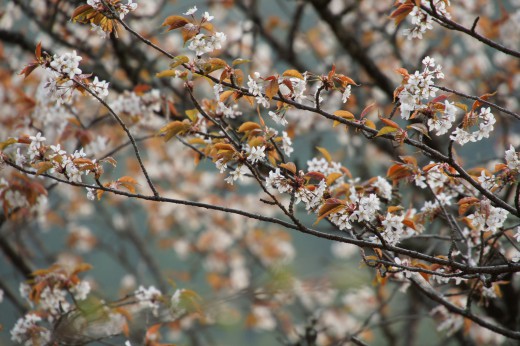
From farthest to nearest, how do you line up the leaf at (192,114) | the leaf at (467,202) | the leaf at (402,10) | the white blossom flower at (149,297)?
the white blossom flower at (149,297)
the leaf at (192,114)
the leaf at (467,202)
the leaf at (402,10)

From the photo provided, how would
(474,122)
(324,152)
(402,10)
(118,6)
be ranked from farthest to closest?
(324,152)
(118,6)
(474,122)
(402,10)

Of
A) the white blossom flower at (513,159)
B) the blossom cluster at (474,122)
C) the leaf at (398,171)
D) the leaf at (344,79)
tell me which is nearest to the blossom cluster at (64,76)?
the leaf at (344,79)

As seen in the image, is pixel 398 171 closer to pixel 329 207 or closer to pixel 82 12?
pixel 329 207

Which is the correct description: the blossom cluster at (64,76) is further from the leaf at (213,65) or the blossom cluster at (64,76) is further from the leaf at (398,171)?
the leaf at (398,171)

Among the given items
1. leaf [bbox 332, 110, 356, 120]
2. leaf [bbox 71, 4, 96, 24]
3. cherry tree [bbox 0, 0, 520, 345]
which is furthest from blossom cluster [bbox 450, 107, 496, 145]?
leaf [bbox 71, 4, 96, 24]

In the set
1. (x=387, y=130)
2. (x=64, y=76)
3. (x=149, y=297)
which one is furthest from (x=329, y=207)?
(x=149, y=297)

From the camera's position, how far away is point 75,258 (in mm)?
7922

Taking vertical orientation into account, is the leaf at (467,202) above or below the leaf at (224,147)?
below

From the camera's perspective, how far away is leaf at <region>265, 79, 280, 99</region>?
1960 millimetres

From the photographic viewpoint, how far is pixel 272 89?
197cm

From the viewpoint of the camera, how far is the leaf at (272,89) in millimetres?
1960

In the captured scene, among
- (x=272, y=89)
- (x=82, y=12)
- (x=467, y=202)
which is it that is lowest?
(x=467, y=202)

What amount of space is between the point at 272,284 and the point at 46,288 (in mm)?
1452

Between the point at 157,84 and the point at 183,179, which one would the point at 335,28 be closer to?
the point at 157,84
